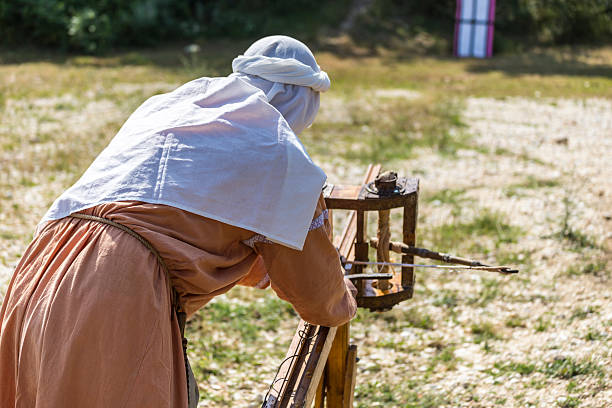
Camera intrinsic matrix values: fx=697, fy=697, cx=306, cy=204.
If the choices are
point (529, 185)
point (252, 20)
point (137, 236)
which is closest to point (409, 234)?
point (137, 236)

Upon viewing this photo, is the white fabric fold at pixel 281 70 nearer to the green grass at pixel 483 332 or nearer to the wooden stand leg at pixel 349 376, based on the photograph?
the wooden stand leg at pixel 349 376

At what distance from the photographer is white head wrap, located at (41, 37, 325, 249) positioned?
1.83 metres

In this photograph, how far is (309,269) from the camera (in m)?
1.97

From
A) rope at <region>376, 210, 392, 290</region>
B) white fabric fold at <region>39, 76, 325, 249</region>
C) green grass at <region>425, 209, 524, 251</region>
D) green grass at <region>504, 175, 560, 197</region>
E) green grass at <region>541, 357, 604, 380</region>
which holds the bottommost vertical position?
green grass at <region>541, 357, 604, 380</region>

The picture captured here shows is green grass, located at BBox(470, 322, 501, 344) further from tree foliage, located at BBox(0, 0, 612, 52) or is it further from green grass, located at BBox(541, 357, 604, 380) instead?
tree foliage, located at BBox(0, 0, 612, 52)

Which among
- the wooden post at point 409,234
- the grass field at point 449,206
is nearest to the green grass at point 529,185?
the grass field at point 449,206

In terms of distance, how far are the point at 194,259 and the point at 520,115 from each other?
25.0 ft

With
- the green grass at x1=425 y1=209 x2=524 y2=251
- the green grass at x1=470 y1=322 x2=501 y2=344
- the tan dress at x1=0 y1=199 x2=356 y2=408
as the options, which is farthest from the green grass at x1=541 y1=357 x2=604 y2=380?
the tan dress at x1=0 y1=199 x2=356 y2=408

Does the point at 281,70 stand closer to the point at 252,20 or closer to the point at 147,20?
the point at 147,20

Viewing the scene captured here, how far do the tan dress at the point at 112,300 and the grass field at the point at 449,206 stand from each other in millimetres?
1730

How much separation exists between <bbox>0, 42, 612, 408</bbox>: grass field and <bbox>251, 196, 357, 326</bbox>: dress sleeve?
159 centimetres

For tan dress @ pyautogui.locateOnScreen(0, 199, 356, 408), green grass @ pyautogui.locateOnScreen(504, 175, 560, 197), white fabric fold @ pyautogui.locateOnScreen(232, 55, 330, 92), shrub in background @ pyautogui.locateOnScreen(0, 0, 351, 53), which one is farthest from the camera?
shrub in background @ pyautogui.locateOnScreen(0, 0, 351, 53)

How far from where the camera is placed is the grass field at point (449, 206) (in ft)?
12.0

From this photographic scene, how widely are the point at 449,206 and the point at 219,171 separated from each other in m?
4.24
